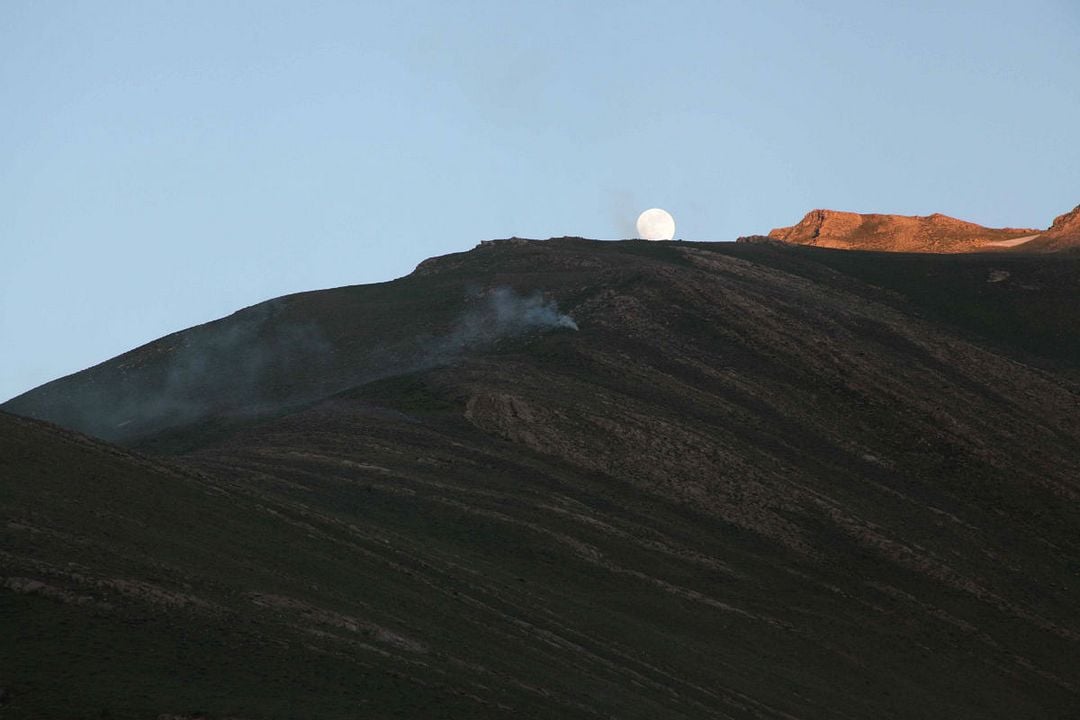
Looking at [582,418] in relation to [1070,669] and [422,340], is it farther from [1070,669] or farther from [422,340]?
[1070,669]

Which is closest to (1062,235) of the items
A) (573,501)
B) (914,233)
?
(914,233)

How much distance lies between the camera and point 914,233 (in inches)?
6432

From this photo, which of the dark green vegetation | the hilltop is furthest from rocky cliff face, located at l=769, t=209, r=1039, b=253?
the dark green vegetation

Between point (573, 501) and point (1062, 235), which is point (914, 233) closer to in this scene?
point (1062, 235)

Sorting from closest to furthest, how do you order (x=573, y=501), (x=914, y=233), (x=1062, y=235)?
(x=573, y=501), (x=1062, y=235), (x=914, y=233)

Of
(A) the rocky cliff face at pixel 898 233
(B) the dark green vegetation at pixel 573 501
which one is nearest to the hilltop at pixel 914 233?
(A) the rocky cliff face at pixel 898 233

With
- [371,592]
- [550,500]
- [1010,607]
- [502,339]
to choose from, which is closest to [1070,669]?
[1010,607]

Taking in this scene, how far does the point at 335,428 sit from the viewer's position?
238ft

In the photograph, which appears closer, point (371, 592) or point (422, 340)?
point (371, 592)

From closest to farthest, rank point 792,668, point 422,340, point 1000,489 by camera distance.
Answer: point 792,668
point 1000,489
point 422,340

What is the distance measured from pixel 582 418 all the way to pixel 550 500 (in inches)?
409

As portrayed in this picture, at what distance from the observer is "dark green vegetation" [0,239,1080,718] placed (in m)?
38.3

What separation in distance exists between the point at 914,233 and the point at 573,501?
10873 cm

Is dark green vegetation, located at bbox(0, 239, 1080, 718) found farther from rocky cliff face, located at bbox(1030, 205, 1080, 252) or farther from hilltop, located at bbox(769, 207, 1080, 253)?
hilltop, located at bbox(769, 207, 1080, 253)
